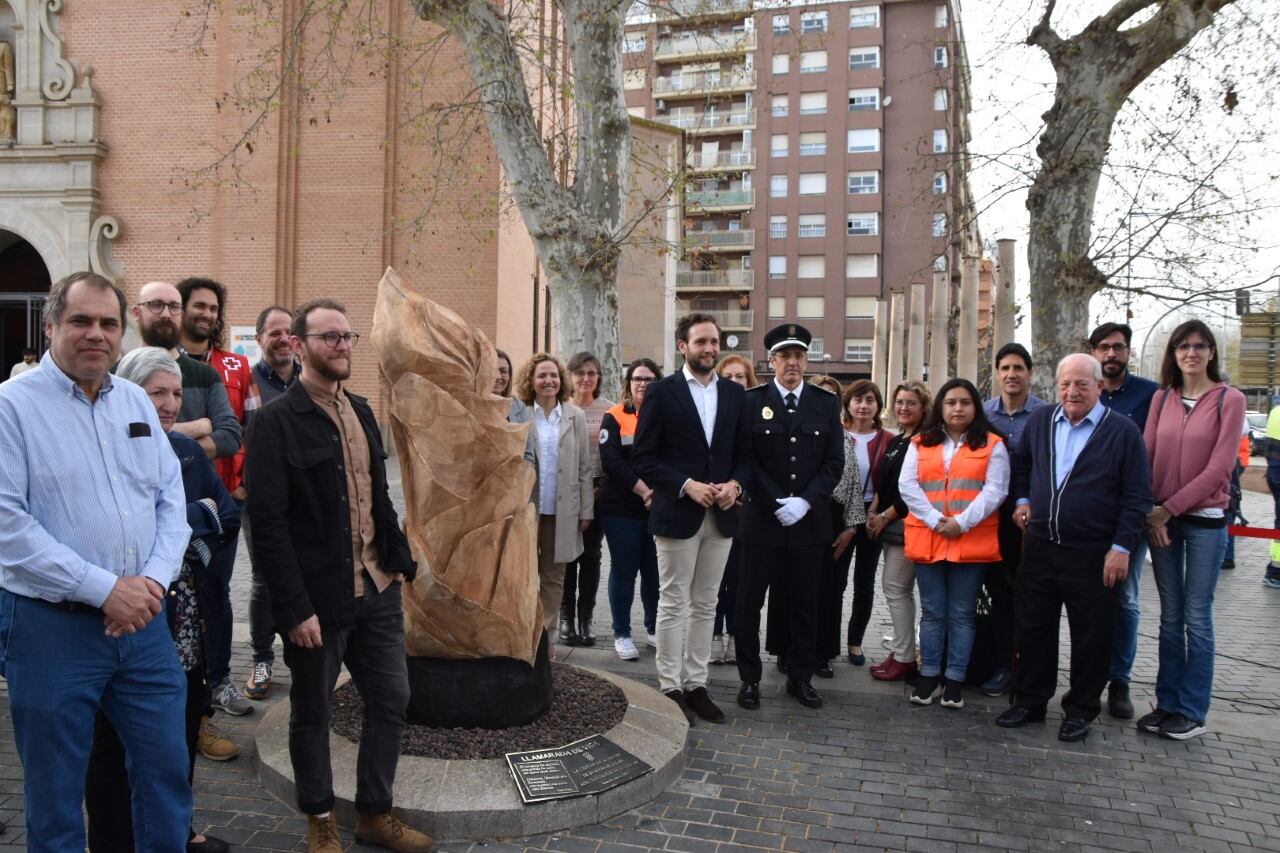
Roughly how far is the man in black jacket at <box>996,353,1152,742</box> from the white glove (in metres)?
1.34

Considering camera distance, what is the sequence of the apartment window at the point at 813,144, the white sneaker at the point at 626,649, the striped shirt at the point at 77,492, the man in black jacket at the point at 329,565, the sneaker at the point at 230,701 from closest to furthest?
1. the striped shirt at the point at 77,492
2. the man in black jacket at the point at 329,565
3. the sneaker at the point at 230,701
4. the white sneaker at the point at 626,649
5. the apartment window at the point at 813,144

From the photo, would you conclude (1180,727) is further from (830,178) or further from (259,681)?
(830,178)

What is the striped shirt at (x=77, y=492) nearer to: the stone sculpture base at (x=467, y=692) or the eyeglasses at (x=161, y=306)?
the eyeglasses at (x=161, y=306)

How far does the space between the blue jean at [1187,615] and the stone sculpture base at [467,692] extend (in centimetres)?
374

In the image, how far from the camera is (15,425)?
8.76 ft

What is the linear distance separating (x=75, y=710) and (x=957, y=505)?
469 cm

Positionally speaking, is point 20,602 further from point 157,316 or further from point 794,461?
point 794,461

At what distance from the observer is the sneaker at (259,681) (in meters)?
5.43

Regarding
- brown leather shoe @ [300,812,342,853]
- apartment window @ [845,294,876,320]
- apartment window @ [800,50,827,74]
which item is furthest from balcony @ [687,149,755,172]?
brown leather shoe @ [300,812,342,853]

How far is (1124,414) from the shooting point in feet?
18.9

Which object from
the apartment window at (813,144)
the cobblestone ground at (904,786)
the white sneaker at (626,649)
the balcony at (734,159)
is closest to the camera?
the cobblestone ground at (904,786)

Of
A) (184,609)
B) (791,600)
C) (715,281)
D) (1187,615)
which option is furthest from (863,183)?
(184,609)

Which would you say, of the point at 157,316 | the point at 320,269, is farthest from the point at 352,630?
the point at 320,269

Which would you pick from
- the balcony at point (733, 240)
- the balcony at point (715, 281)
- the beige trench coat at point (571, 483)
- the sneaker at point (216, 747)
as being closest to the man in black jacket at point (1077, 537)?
the beige trench coat at point (571, 483)
